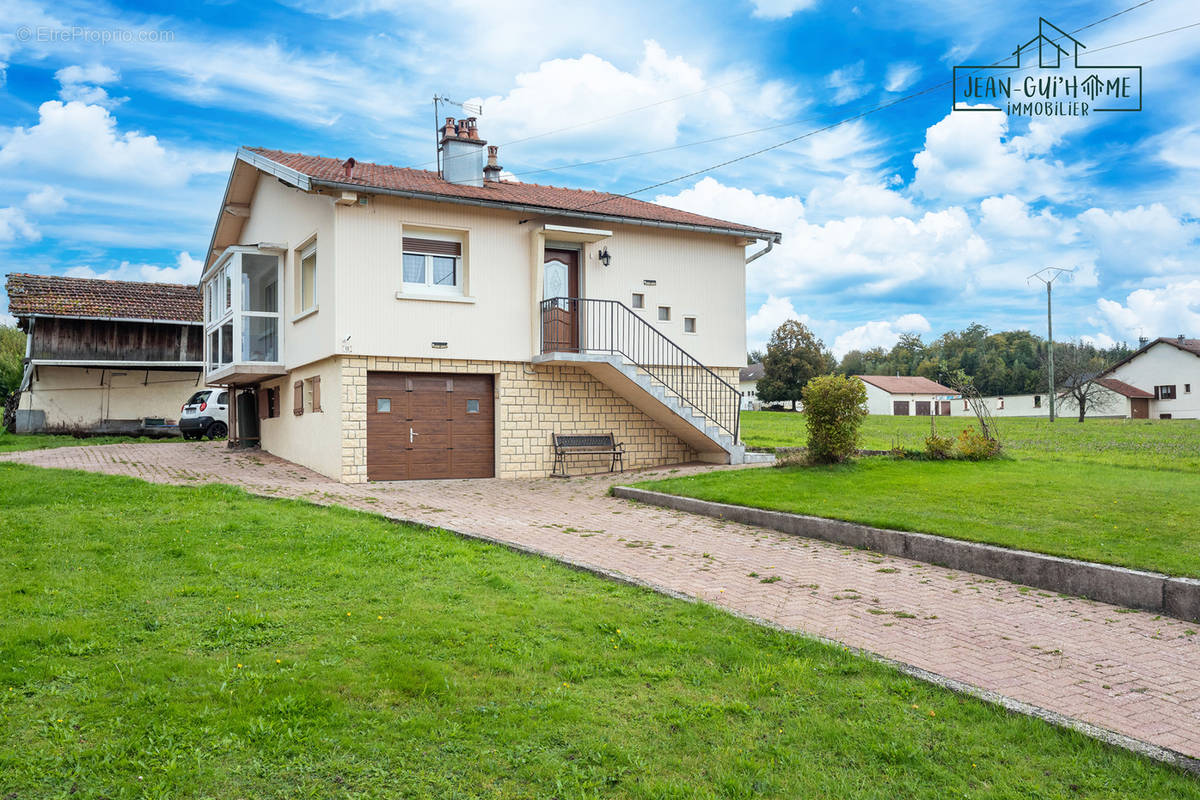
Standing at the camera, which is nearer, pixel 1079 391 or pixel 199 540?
pixel 199 540

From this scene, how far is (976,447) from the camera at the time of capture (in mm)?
15547

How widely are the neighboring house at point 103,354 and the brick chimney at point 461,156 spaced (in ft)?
50.4

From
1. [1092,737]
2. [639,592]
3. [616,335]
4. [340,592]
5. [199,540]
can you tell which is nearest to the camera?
[1092,737]

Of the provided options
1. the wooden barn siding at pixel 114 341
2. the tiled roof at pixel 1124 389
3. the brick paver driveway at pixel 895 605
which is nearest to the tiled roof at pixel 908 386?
the tiled roof at pixel 1124 389

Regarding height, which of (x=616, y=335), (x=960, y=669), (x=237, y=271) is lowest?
(x=960, y=669)

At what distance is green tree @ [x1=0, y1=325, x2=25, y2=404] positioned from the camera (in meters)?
41.8

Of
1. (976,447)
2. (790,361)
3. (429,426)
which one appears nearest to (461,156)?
(429,426)

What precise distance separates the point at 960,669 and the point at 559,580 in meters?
3.23

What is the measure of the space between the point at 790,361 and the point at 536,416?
46694mm

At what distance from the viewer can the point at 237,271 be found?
689 inches

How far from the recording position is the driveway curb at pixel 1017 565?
21.8ft

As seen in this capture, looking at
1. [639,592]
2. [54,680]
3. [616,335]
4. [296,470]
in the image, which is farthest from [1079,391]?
[54,680]

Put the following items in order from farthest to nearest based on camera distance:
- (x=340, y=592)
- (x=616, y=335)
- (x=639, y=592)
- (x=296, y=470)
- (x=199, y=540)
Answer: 1. (x=616, y=335)
2. (x=296, y=470)
3. (x=199, y=540)
4. (x=639, y=592)
5. (x=340, y=592)

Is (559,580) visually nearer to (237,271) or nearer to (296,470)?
(296,470)
